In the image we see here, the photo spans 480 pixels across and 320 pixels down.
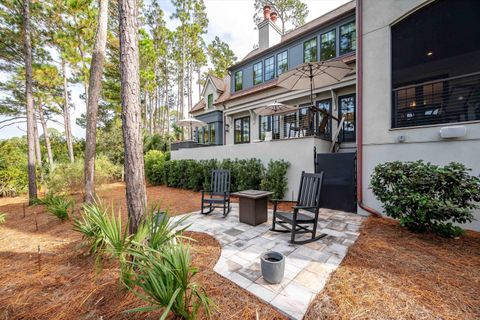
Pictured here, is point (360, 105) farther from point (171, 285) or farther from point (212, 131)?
point (212, 131)

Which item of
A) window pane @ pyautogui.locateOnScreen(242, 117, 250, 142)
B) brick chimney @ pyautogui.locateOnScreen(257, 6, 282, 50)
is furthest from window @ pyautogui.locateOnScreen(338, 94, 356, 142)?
brick chimney @ pyautogui.locateOnScreen(257, 6, 282, 50)

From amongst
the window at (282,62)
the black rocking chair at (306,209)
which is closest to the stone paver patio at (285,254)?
the black rocking chair at (306,209)

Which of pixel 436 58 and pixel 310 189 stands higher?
pixel 436 58

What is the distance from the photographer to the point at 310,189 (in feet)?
13.3

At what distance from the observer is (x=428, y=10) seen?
4711 millimetres

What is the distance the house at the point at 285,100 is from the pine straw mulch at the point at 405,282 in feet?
11.0

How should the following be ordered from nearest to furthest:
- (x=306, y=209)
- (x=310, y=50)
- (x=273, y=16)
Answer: (x=306, y=209) → (x=310, y=50) → (x=273, y=16)

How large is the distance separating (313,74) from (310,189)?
4189mm

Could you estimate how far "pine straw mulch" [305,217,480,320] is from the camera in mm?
1932

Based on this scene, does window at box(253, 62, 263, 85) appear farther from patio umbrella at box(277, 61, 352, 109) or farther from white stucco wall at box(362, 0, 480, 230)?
white stucco wall at box(362, 0, 480, 230)

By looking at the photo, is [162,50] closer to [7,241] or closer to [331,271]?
[7,241]

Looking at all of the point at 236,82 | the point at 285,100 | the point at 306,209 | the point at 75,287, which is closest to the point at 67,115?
the point at 236,82

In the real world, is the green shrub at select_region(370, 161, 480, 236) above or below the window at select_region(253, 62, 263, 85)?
below

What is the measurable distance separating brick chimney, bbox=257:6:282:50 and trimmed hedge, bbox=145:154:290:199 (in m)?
7.85
